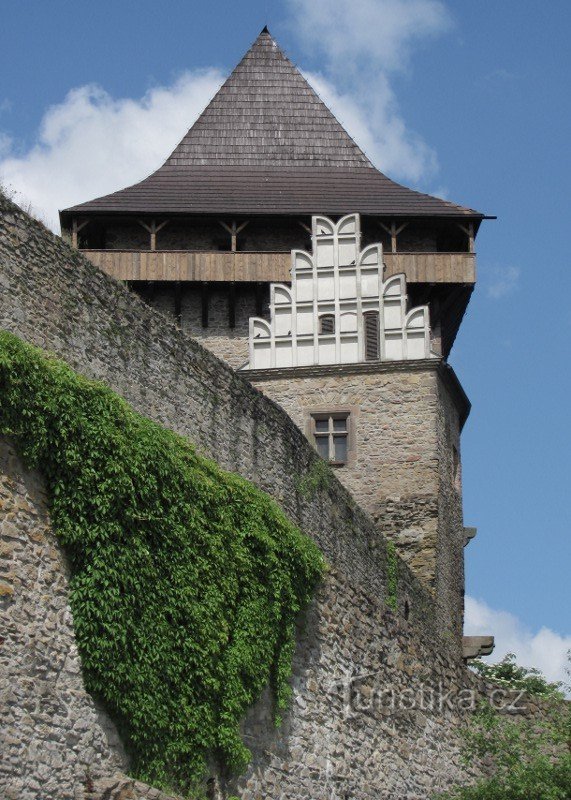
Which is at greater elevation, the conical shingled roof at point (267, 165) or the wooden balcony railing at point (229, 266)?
the conical shingled roof at point (267, 165)

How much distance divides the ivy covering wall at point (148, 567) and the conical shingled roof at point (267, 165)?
1607 centimetres

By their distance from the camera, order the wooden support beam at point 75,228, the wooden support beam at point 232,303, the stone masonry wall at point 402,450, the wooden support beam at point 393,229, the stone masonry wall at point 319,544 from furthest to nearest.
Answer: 1. the wooden support beam at point 393,229
2. the wooden support beam at point 75,228
3. the wooden support beam at point 232,303
4. the stone masonry wall at point 402,450
5. the stone masonry wall at point 319,544

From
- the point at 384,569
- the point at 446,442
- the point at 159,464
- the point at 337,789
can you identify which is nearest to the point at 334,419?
the point at 446,442

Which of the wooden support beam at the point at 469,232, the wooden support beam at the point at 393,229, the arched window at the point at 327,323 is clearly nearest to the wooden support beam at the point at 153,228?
the wooden support beam at the point at 393,229

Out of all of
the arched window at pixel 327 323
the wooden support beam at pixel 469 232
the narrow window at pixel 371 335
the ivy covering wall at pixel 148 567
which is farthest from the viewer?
the wooden support beam at pixel 469 232

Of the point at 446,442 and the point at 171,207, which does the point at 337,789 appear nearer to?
the point at 446,442

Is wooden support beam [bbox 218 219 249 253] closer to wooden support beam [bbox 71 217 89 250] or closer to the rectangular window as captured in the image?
wooden support beam [bbox 71 217 89 250]

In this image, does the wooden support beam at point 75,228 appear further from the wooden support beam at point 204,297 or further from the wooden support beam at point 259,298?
the wooden support beam at point 259,298

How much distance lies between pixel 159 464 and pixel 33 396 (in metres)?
1.48

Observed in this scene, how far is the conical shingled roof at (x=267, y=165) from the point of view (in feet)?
91.5

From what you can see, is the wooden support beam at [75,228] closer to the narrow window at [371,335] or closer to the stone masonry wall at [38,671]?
the narrow window at [371,335]

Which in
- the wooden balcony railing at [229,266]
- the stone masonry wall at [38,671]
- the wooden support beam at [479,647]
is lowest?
the stone masonry wall at [38,671]

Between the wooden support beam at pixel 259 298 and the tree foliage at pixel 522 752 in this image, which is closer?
the tree foliage at pixel 522 752

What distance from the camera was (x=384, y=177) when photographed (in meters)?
29.9
